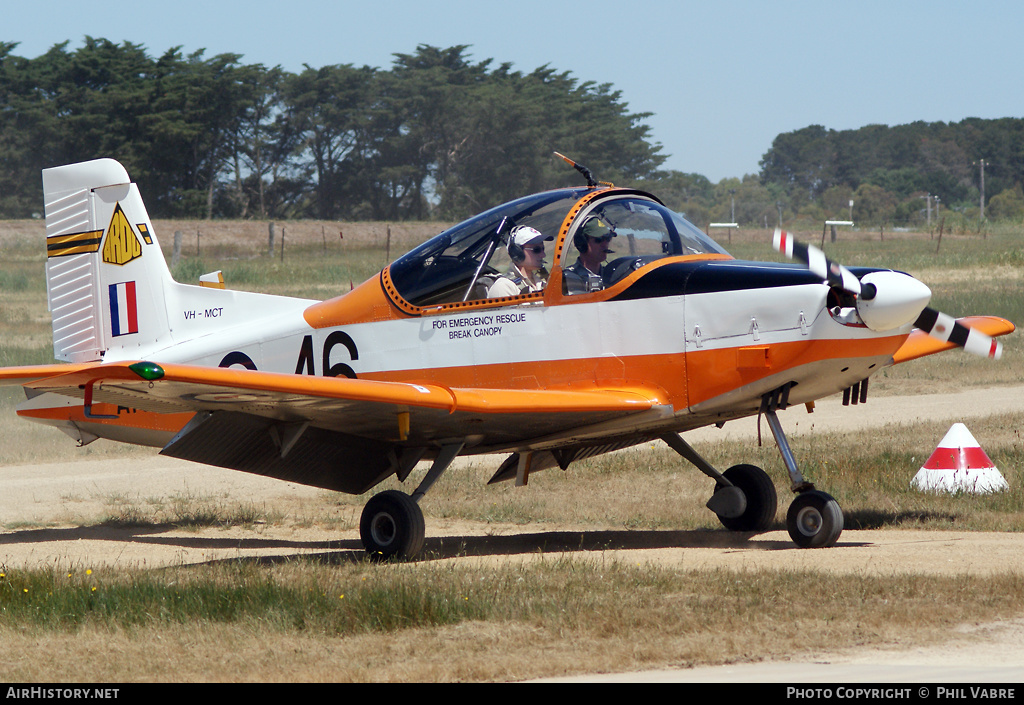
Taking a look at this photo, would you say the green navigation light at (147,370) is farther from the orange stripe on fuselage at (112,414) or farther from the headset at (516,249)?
the orange stripe on fuselage at (112,414)

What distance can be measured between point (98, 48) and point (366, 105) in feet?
64.9

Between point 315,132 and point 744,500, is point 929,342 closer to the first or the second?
point 744,500

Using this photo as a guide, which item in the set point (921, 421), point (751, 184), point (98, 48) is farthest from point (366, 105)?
point (751, 184)

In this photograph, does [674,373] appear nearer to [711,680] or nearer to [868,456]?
[711,680]

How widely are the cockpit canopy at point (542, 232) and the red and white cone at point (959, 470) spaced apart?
11.8 feet

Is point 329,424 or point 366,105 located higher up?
point 366,105

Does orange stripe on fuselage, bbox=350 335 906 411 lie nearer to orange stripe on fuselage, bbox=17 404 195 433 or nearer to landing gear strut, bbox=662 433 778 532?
landing gear strut, bbox=662 433 778 532

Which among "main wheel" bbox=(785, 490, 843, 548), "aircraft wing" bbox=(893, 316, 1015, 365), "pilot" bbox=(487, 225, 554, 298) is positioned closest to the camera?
"main wheel" bbox=(785, 490, 843, 548)

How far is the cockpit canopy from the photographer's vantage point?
855cm

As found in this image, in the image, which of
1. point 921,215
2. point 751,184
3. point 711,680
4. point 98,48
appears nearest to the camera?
point 711,680

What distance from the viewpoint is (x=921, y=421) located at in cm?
1530

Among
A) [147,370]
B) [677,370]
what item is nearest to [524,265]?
[677,370]

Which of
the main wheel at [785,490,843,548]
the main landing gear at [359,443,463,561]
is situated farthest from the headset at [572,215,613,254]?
the main wheel at [785,490,843,548]

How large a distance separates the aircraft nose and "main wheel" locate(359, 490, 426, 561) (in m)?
3.67
